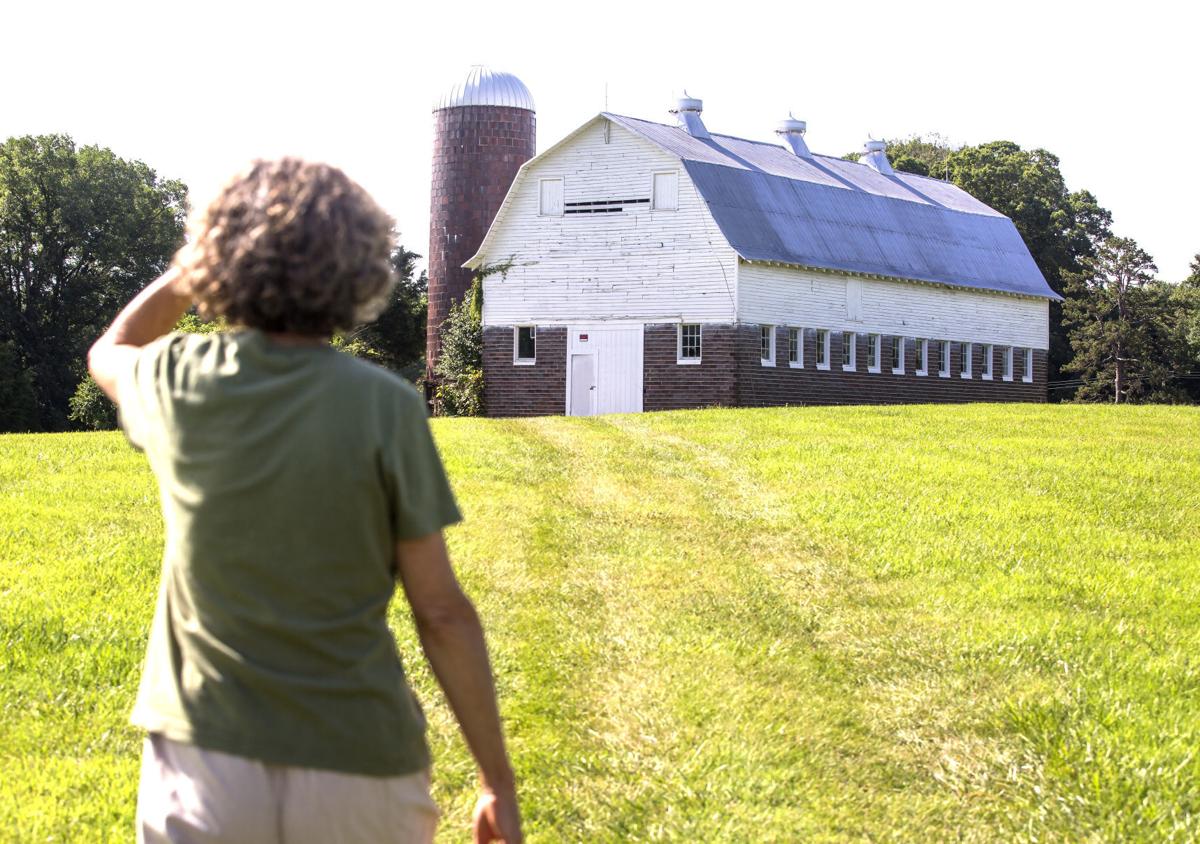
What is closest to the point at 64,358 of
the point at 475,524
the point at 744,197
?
the point at 744,197

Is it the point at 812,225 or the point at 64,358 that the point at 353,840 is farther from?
the point at 64,358

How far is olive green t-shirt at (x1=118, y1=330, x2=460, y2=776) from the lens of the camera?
8.81ft

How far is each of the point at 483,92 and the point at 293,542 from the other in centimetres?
4300

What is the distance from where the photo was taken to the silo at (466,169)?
43938mm

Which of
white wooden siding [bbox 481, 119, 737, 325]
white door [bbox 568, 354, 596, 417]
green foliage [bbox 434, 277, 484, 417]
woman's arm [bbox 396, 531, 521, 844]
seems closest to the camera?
woman's arm [bbox 396, 531, 521, 844]

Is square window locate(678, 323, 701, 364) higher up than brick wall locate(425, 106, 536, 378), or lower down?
lower down

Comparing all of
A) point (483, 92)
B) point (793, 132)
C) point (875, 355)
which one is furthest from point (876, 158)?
point (483, 92)

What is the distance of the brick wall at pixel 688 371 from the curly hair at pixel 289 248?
33669 mm

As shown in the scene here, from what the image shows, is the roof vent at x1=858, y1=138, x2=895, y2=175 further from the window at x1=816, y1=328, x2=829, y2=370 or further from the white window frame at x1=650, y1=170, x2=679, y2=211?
the white window frame at x1=650, y1=170, x2=679, y2=211

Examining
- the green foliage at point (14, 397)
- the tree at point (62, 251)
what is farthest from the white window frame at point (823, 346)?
the tree at point (62, 251)

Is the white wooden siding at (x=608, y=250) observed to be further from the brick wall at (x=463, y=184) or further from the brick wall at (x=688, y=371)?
the brick wall at (x=463, y=184)

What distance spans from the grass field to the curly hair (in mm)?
3555

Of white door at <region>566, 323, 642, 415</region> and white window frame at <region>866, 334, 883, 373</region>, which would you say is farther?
white window frame at <region>866, 334, 883, 373</region>

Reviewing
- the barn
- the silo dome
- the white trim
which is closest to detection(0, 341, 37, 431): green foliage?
the silo dome
